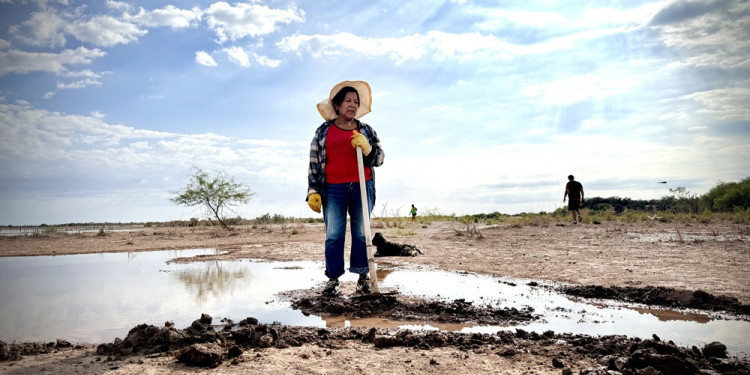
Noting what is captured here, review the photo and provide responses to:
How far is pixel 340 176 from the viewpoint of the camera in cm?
531

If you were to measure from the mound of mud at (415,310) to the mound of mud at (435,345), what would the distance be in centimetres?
56

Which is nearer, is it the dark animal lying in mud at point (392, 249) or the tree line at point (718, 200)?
the dark animal lying in mud at point (392, 249)

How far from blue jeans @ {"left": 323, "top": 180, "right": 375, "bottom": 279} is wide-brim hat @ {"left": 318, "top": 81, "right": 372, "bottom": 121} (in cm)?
90

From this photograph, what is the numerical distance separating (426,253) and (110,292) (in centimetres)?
591

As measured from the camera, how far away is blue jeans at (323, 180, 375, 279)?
5.30 meters

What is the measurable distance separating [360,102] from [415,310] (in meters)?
2.70

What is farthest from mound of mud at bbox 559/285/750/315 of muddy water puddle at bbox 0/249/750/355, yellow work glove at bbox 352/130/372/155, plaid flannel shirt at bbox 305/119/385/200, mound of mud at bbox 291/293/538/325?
yellow work glove at bbox 352/130/372/155

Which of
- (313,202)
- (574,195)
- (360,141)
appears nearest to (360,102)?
(360,141)

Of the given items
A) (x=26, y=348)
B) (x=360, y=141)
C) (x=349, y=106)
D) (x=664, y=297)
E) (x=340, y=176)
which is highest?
(x=349, y=106)

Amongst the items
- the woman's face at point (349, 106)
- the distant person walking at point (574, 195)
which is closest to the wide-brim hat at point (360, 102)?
the woman's face at point (349, 106)

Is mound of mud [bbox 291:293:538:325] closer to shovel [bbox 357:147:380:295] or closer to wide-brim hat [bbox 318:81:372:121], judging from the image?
shovel [bbox 357:147:380:295]

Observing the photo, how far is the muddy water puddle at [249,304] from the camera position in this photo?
144 inches

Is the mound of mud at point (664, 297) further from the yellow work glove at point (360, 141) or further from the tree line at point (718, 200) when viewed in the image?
the tree line at point (718, 200)

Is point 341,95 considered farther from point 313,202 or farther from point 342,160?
point 313,202
